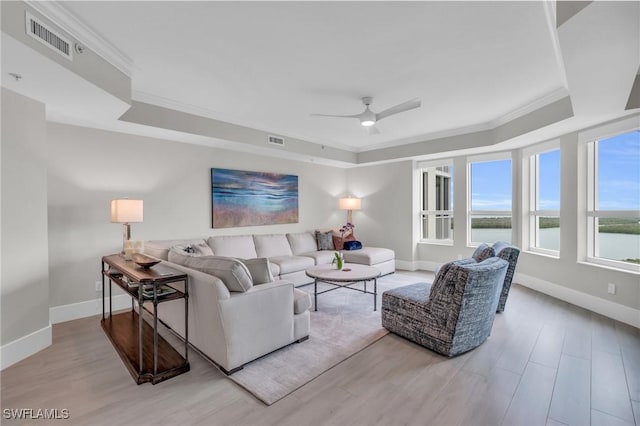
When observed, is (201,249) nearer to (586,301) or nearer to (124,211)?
(124,211)

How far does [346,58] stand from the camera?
2744 millimetres

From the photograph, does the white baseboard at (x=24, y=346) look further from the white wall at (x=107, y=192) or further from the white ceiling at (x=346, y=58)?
the white ceiling at (x=346, y=58)

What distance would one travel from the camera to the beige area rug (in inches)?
88.0

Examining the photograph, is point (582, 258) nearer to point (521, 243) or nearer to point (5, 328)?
point (521, 243)

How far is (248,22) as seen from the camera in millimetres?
2227

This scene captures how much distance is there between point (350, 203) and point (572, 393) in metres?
4.94

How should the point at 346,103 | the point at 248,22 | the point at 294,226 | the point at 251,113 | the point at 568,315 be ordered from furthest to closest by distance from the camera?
the point at 294,226 < the point at 251,113 < the point at 346,103 < the point at 568,315 < the point at 248,22

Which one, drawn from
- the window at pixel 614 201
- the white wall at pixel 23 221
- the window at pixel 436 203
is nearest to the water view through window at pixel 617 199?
the window at pixel 614 201

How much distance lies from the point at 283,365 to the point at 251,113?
335 centimetres

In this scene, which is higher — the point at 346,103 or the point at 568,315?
the point at 346,103

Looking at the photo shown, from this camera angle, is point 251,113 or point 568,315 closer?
point 568,315

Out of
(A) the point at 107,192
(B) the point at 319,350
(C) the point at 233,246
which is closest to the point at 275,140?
(C) the point at 233,246

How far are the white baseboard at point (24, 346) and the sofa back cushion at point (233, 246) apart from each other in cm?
202

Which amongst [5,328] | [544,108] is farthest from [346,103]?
[5,328]
